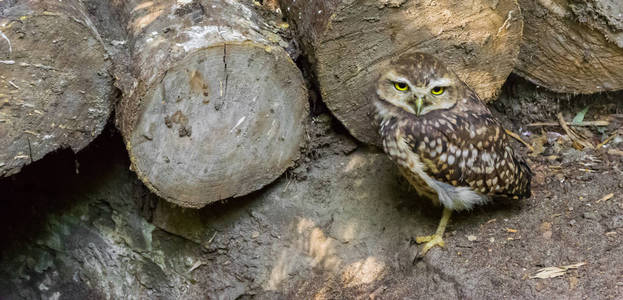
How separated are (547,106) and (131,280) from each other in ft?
10.9

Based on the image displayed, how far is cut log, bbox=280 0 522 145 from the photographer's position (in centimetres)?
312

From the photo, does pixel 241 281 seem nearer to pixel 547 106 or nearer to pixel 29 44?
pixel 29 44

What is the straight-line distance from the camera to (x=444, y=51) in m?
3.41

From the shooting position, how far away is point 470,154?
10.7 feet

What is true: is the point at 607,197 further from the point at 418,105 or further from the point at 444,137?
the point at 418,105

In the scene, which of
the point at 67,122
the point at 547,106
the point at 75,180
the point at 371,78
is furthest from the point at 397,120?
the point at 75,180

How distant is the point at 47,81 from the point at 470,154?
2362mm

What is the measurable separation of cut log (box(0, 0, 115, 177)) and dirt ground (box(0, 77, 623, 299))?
827mm

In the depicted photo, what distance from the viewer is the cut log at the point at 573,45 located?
3451 mm

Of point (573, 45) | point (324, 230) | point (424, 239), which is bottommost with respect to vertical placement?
point (324, 230)

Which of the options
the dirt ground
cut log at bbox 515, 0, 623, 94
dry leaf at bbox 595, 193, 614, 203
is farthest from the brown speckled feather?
cut log at bbox 515, 0, 623, 94

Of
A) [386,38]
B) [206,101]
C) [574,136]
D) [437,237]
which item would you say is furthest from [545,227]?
[206,101]

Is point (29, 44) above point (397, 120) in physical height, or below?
above

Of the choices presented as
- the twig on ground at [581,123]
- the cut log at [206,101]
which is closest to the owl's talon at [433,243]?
the cut log at [206,101]
